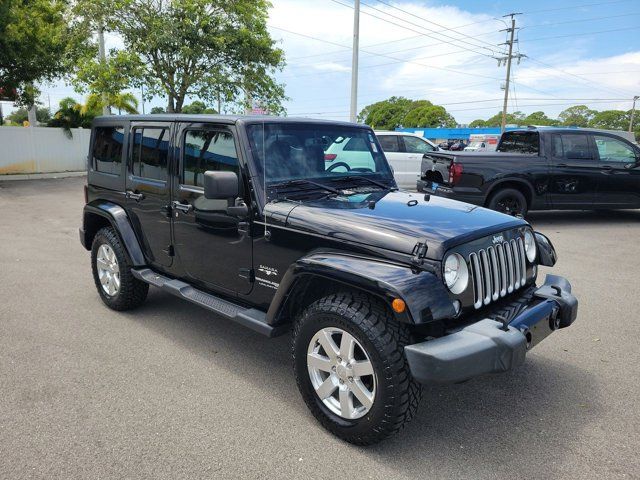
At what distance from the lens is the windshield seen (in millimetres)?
3584

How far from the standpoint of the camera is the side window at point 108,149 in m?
4.82

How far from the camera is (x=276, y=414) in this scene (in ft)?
10.5

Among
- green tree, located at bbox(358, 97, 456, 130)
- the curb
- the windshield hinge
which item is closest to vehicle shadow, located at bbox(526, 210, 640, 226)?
the windshield hinge

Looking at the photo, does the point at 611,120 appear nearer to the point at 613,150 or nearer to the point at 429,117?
the point at 429,117

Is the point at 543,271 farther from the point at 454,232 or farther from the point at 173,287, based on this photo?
the point at 173,287

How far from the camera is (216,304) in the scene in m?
3.76

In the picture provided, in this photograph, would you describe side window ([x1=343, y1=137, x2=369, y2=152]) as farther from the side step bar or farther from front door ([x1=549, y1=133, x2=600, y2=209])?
front door ([x1=549, y1=133, x2=600, y2=209])

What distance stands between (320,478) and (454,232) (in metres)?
1.52

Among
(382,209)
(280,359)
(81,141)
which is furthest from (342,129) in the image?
(81,141)

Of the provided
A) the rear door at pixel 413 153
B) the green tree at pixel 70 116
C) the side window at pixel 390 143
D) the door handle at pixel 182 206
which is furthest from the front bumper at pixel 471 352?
the green tree at pixel 70 116

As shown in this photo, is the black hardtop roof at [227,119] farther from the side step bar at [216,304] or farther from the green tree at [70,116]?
the green tree at [70,116]

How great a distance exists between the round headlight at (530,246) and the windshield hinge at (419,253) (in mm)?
1182

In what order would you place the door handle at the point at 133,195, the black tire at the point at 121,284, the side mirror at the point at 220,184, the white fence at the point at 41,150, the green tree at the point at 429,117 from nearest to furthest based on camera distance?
the side mirror at the point at 220,184 < the door handle at the point at 133,195 < the black tire at the point at 121,284 < the white fence at the point at 41,150 < the green tree at the point at 429,117

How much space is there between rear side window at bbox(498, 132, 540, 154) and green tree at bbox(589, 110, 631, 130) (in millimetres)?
108523
